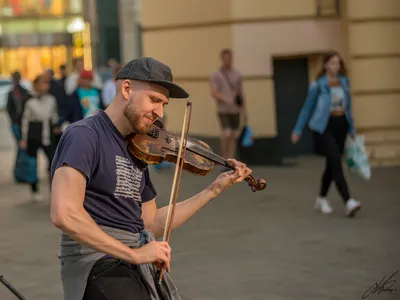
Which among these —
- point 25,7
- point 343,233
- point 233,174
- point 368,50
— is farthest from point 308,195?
point 25,7

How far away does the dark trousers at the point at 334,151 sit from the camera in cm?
1072

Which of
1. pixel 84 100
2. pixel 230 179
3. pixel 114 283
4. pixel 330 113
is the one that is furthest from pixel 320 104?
pixel 114 283

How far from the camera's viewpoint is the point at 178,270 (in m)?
8.28

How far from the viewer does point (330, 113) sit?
35.7 ft

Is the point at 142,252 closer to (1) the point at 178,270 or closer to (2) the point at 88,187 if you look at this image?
(2) the point at 88,187

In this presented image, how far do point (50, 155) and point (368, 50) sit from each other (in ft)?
17.6

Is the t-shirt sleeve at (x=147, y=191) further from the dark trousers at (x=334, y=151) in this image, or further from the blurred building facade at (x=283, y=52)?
the blurred building facade at (x=283, y=52)

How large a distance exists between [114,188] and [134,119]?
0.28m

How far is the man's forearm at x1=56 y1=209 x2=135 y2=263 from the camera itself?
3750mm

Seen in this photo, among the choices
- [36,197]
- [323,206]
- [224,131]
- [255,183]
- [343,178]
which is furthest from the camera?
[224,131]

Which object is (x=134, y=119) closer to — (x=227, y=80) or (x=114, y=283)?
(x=114, y=283)

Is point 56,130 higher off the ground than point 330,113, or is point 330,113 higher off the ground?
point 330,113

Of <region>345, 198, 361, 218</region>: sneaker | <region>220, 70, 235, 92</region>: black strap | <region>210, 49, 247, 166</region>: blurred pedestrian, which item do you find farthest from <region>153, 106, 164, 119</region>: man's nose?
<region>220, 70, 235, 92</region>: black strap

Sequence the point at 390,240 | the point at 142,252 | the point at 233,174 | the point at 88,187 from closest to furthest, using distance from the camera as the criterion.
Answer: the point at 142,252 → the point at 88,187 → the point at 233,174 → the point at 390,240
